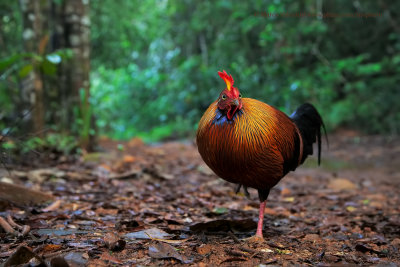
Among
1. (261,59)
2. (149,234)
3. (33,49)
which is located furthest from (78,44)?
(261,59)

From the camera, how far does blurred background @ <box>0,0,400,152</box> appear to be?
7.01m

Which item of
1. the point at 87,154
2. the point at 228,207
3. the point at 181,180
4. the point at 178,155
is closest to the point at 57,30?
the point at 87,154

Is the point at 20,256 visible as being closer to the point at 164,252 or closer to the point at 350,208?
the point at 164,252

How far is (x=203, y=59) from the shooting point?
14945 mm

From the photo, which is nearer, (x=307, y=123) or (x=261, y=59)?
(x=307, y=123)

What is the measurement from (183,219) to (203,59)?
39.5 ft

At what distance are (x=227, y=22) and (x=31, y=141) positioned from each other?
9.32 meters

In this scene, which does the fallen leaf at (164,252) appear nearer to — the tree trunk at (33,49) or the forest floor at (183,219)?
the forest floor at (183,219)

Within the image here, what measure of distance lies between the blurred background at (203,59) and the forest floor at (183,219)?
159 centimetres

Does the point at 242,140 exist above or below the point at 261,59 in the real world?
below

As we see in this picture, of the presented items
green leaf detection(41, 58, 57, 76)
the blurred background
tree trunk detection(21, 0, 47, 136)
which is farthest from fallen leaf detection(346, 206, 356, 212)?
tree trunk detection(21, 0, 47, 136)

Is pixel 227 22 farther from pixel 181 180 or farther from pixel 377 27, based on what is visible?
pixel 181 180

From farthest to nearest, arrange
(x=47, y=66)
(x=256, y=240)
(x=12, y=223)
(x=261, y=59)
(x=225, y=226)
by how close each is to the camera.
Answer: (x=261, y=59) < (x=47, y=66) < (x=225, y=226) < (x=256, y=240) < (x=12, y=223)

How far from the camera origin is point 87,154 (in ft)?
21.4
